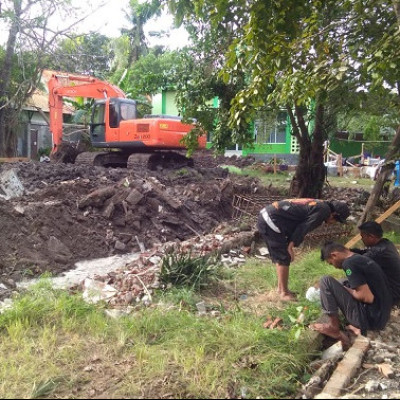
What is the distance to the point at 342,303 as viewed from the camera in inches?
163

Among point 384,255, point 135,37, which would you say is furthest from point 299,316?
point 135,37

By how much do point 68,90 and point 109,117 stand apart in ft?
6.00

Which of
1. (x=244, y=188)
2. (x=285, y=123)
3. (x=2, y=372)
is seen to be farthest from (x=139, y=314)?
(x=285, y=123)

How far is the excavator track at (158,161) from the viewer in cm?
1678

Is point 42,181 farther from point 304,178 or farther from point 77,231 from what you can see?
point 304,178

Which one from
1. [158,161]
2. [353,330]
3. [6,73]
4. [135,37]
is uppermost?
[135,37]

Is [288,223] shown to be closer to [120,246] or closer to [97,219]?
[120,246]

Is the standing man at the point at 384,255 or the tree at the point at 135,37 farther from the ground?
the tree at the point at 135,37

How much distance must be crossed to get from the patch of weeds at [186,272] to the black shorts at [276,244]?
0.83 m

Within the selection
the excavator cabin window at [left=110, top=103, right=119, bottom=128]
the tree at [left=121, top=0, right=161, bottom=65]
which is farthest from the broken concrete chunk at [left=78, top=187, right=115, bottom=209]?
the tree at [left=121, top=0, right=161, bottom=65]

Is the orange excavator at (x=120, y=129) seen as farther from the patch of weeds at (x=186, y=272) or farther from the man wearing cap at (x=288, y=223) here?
the man wearing cap at (x=288, y=223)

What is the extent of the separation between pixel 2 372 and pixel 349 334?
293 cm

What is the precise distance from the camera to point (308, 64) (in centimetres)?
598

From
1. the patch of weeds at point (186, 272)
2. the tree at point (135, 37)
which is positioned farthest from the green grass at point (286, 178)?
the tree at point (135, 37)
